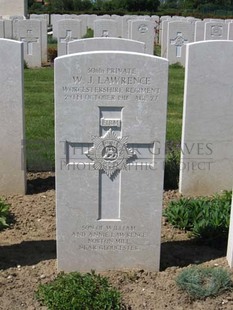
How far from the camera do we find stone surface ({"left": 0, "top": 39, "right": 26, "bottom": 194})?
5680 millimetres

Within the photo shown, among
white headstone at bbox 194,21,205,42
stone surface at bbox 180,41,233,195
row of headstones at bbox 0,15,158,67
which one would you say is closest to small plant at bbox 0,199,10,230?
stone surface at bbox 180,41,233,195

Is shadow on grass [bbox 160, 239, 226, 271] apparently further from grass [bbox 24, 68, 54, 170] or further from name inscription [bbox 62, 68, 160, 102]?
grass [bbox 24, 68, 54, 170]

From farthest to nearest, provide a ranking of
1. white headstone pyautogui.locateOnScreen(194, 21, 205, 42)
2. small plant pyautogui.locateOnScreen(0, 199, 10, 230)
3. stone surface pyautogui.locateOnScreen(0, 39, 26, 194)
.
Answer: white headstone pyautogui.locateOnScreen(194, 21, 205, 42), stone surface pyautogui.locateOnScreen(0, 39, 26, 194), small plant pyautogui.locateOnScreen(0, 199, 10, 230)

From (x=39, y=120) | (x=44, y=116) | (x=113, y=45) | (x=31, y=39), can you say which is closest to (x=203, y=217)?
(x=113, y=45)

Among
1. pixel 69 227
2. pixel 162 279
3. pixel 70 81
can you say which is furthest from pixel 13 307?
pixel 70 81

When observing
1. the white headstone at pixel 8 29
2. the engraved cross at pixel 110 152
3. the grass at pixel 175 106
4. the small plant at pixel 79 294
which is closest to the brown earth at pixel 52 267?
the small plant at pixel 79 294

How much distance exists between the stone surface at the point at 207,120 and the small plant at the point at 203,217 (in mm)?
669

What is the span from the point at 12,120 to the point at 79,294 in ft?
8.69

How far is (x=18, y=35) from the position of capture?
16.5 metres

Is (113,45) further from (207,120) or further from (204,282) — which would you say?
(204,282)

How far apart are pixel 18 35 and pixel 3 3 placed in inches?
669

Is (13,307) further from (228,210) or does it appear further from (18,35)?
(18,35)

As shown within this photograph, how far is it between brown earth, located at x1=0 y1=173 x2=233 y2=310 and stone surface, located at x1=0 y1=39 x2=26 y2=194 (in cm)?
42

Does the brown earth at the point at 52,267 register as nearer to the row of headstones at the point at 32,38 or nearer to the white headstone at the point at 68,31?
the row of headstones at the point at 32,38
